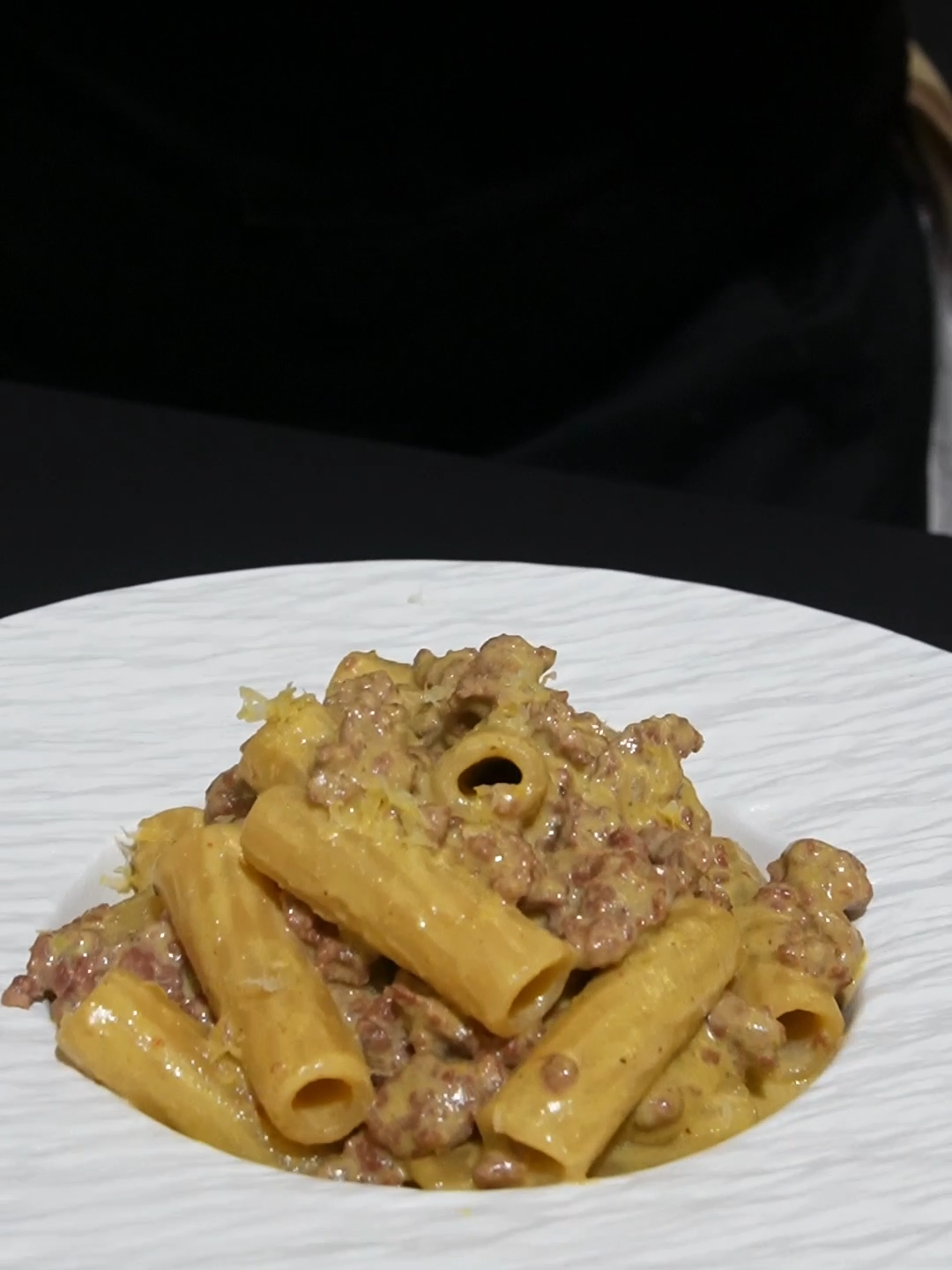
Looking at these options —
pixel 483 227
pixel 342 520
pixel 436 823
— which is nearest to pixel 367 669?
pixel 436 823

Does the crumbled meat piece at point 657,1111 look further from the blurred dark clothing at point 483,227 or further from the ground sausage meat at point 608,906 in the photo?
the blurred dark clothing at point 483,227

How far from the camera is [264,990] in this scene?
151 centimetres

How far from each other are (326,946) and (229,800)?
10.4 inches

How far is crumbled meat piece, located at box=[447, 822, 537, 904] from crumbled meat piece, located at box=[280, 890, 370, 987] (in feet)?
0.45

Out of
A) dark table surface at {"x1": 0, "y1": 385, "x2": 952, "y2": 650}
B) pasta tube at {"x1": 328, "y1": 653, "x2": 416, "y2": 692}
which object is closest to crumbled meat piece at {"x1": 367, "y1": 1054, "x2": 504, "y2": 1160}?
pasta tube at {"x1": 328, "y1": 653, "x2": 416, "y2": 692}

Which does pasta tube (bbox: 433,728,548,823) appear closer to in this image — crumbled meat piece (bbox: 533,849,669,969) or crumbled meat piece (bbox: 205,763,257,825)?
crumbled meat piece (bbox: 533,849,669,969)

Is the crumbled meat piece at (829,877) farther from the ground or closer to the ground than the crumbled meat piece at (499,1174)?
farther from the ground

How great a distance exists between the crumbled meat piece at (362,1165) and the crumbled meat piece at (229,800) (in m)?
0.42

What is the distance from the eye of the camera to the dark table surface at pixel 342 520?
2514 mm

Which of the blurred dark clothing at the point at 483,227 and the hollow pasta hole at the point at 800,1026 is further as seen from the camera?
the blurred dark clothing at the point at 483,227

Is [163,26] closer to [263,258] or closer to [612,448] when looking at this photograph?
[263,258]

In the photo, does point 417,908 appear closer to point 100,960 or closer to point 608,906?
point 608,906

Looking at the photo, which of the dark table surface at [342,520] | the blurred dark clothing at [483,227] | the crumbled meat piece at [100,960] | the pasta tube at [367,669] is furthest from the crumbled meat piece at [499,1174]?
the blurred dark clothing at [483,227]

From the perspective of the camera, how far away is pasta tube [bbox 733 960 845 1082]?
1.59m
